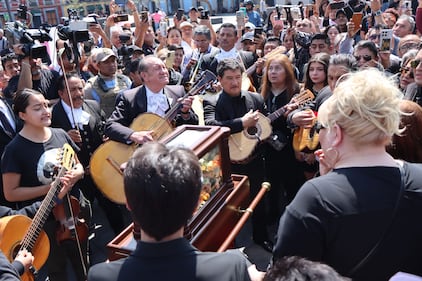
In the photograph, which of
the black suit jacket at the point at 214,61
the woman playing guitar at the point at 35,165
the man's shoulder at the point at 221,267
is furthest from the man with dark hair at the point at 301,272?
the black suit jacket at the point at 214,61

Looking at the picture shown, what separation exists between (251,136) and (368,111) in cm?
234

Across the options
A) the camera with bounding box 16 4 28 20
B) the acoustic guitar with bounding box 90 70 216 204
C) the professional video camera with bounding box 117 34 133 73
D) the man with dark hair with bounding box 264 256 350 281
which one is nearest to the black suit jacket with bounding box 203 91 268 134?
Result: the acoustic guitar with bounding box 90 70 216 204

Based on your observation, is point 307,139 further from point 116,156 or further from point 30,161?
point 30,161

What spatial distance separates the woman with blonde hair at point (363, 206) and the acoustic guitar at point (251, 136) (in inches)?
87.3

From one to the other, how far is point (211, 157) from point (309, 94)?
2.01 m

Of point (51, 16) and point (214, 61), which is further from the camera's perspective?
point (51, 16)

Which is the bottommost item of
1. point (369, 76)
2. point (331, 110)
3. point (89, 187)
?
point (89, 187)

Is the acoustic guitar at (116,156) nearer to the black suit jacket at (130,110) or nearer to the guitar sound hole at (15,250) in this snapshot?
the black suit jacket at (130,110)

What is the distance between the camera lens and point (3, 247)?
93.6 inches

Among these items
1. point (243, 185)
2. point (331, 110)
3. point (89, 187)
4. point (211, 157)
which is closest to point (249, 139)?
point (243, 185)

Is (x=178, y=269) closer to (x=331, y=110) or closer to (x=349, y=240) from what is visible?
(x=349, y=240)

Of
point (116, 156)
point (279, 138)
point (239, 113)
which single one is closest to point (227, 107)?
point (239, 113)

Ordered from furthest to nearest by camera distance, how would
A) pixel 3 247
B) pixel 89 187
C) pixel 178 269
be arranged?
pixel 89 187 < pixel 3 247 < pixel 178 269

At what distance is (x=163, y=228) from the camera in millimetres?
1292
